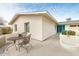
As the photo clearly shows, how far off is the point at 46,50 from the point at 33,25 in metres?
0.75

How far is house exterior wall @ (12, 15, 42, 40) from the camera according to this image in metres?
2.69

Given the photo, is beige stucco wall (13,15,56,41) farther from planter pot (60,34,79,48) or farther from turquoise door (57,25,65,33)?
planter pot (60,34,79,48)

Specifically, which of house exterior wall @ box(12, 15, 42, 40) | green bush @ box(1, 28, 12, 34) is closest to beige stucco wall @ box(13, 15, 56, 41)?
house exterior wall @ box(12, 15, 42, 40)

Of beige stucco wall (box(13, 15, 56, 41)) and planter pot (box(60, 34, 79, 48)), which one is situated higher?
beige stucco wall (box(13, 15, 56, 41))

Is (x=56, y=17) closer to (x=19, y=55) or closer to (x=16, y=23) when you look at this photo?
(x=16, y=23)

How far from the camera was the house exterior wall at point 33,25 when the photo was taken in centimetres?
269

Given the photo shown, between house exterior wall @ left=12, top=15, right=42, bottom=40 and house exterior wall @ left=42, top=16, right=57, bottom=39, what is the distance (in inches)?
4.3

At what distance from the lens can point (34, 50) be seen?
8.90 ft

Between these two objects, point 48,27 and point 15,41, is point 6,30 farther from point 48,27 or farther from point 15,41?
point 48,27

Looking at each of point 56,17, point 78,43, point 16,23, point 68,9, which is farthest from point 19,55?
point 68,9

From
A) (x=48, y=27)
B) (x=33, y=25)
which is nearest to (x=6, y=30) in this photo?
(x=33, y=25)

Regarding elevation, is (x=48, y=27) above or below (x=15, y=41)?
above

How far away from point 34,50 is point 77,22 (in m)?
1.31

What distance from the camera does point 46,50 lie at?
2752mm
